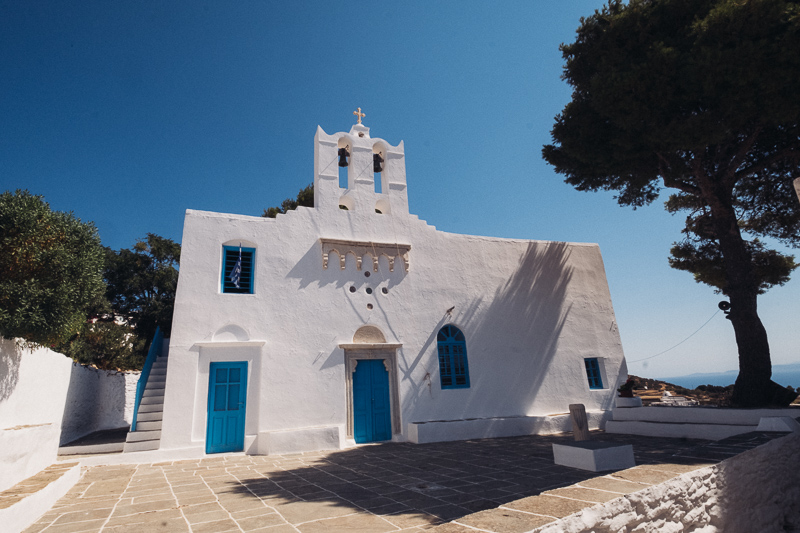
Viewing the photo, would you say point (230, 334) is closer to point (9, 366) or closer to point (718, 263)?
point (9, 366)

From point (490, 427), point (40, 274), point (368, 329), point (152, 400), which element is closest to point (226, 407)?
point (152, 400)

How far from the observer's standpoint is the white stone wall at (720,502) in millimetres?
3119

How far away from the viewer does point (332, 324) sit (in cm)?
1023

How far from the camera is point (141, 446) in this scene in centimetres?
815

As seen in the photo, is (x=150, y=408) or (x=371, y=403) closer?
(x=150, y=408)

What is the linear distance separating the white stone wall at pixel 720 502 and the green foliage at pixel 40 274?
781 centimetres

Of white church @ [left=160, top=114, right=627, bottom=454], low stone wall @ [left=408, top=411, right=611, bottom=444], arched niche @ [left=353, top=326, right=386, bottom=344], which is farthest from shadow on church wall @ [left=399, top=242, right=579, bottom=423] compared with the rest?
arched niche @ [left=353, top=326, right=386, bottom=344]

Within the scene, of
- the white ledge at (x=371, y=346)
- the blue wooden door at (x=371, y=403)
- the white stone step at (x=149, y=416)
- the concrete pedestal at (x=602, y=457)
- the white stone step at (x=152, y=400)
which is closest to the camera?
the concrete pedestal at (x=602, y=457)

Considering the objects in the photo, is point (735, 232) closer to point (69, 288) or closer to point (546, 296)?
point (546, 296)

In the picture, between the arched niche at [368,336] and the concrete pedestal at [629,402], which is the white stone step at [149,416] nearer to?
the arched niche at [368,336]

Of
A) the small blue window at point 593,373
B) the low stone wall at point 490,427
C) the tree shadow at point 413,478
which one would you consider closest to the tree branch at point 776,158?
the small blue window at point 593,373

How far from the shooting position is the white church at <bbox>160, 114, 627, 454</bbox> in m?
9.12

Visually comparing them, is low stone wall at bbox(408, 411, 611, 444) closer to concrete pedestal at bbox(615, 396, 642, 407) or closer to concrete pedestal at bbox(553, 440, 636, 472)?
concrete pedestal at bbox(615, 396, 642, 407)

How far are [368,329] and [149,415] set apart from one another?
4.92 m
